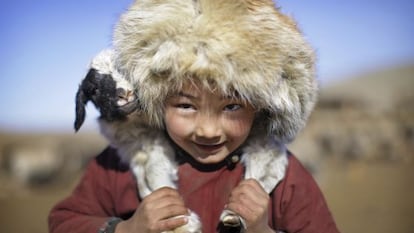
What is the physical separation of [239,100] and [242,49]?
0.14 meters

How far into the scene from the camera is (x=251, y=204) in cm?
142

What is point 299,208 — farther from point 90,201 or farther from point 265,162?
point 90,201

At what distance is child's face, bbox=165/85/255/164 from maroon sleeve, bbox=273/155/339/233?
0.66 feet

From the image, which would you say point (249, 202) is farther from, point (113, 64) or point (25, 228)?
point (25, 228)

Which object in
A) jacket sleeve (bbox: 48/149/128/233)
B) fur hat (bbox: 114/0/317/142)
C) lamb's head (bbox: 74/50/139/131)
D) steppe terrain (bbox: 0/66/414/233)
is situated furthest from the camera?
steppe terrain (bbox: 0/66/414/233)

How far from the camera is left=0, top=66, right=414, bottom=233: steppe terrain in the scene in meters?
6.81

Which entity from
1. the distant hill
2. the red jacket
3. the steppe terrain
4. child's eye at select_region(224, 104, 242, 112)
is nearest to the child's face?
child's eye at select_region(224, 104, 242, 112)

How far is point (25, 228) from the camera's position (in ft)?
21.2

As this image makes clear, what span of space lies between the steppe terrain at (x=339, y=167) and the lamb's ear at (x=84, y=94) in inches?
124

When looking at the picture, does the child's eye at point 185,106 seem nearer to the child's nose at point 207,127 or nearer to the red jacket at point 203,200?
the child's nose at point 207,127

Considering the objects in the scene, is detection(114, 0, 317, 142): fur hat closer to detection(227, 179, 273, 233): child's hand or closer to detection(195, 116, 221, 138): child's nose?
detection(195, 116, 221, 138): child's nose

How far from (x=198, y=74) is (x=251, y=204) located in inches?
14.6

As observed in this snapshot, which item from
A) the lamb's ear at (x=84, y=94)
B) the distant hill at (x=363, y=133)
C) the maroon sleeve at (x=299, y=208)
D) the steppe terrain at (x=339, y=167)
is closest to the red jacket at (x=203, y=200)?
the maroon sleeve at (x=299, y=208)

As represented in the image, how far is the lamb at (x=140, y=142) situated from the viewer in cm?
145
